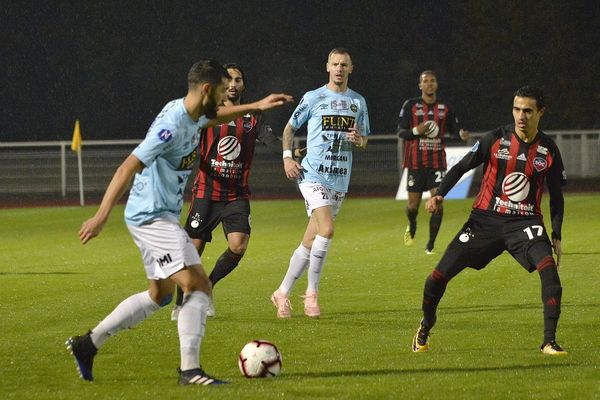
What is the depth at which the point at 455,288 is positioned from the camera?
1217 cm

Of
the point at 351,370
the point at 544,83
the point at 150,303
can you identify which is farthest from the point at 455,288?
the point at 544,83

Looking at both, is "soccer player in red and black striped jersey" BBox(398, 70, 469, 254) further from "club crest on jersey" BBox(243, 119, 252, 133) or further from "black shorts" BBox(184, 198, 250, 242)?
"black shorts" BBox(184, 198, 250, 242)

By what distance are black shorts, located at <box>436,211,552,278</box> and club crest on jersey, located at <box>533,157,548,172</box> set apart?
34 centimetres

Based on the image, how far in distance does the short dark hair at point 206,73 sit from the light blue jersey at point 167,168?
0.18 meters

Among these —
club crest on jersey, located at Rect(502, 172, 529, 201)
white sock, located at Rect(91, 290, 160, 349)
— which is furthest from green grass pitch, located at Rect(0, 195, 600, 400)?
club crest on jersey, located at Rect(502, 172, 529, 201)

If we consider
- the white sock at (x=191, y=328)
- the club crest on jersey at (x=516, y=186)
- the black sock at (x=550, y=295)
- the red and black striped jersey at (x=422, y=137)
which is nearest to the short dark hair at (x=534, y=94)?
the club crest on jersey at (x=516, y=186)

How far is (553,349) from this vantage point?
7.91 meters

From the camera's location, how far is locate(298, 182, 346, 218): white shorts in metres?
10.3

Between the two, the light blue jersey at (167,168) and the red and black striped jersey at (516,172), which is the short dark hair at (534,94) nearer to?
the red and black striped jersey at (516,172)

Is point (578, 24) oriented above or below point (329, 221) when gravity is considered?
above

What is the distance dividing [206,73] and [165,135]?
0.44 metres

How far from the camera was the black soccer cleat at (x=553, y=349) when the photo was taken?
25.9 ft

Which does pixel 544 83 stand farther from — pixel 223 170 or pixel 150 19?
pixel 223 170

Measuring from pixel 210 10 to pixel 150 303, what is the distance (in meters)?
57.3
